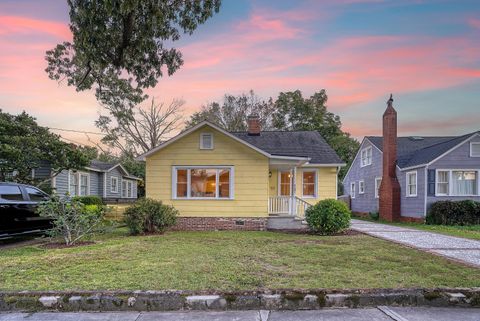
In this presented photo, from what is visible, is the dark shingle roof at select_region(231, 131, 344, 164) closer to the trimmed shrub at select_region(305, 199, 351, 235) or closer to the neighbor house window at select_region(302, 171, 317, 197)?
the neighbor house window at select_region(302, 171, 317, 197)

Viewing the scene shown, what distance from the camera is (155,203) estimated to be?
1270cm

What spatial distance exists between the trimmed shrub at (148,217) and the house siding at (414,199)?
14.5 metres

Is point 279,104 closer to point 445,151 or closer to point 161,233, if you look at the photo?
point 445,151

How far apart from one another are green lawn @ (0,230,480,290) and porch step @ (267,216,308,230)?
4683 millimetres

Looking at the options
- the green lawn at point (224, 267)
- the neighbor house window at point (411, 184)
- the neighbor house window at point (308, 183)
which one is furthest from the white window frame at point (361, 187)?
the green lawn at point (224, 267)

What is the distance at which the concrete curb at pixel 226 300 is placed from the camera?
14.9ft

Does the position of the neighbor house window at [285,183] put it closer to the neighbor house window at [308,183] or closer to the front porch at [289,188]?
the front porch at [289,188]

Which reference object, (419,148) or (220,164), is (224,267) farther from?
(419,148)

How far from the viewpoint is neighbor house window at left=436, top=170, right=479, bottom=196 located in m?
19.1

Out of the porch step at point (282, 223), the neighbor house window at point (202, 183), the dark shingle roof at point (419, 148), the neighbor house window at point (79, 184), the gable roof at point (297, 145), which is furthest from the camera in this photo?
the neighbor house window at point (79, 184)

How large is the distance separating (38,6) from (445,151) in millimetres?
20292

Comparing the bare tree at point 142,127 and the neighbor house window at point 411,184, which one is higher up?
the bare tree at point 142,127

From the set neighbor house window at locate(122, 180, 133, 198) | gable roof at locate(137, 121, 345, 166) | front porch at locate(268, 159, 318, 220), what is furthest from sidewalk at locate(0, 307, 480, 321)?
neighbor house window at locate(122, 180, 133, 198)

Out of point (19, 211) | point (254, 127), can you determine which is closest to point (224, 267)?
point (19, 211)
